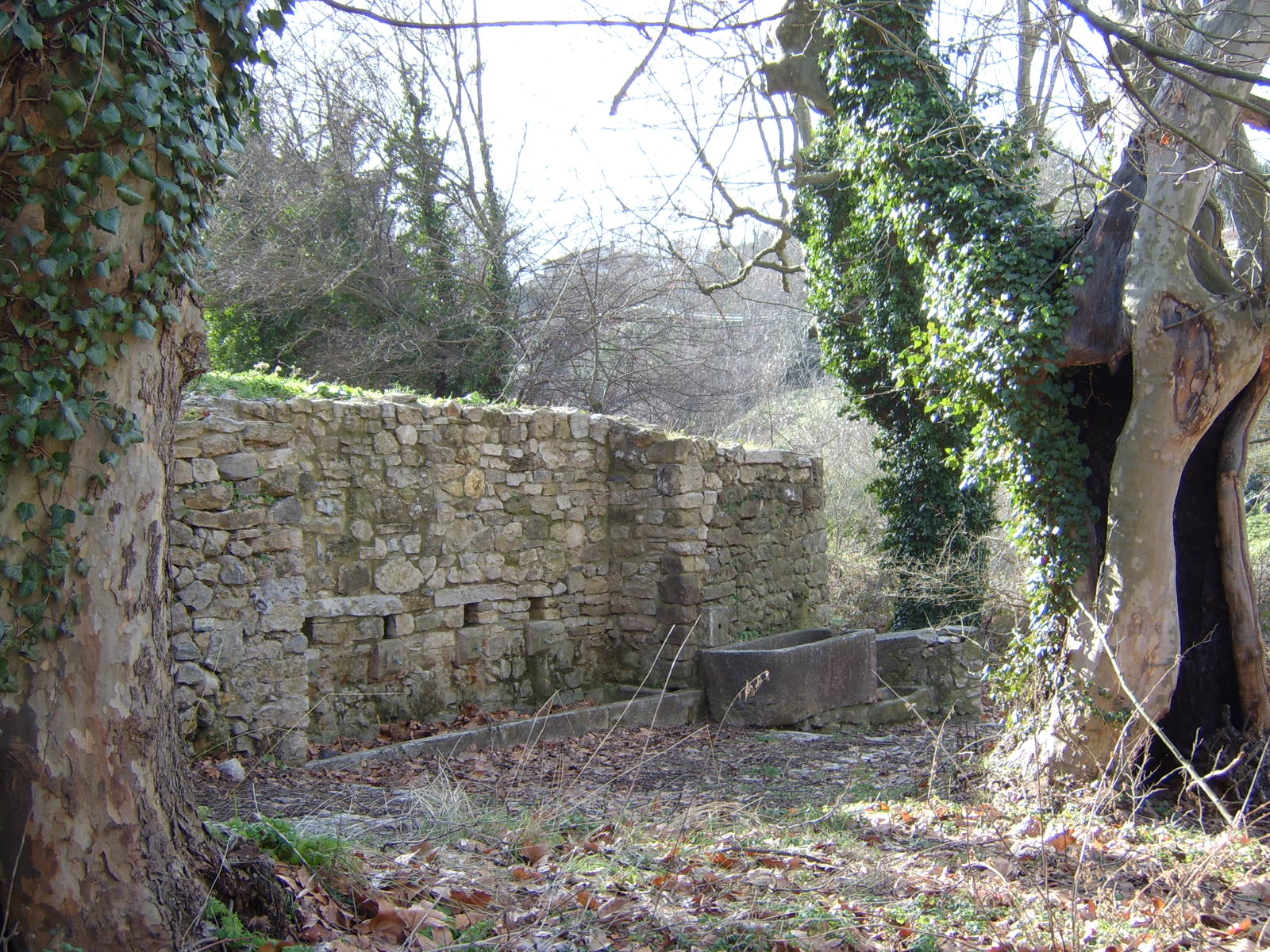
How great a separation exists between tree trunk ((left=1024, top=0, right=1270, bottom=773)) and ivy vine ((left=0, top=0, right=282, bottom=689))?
4712mm

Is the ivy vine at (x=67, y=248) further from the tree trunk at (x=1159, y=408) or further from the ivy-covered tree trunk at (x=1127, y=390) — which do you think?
the tree trunk at (x=1159, y=408)

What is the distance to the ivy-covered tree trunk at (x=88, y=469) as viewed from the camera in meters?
2.36

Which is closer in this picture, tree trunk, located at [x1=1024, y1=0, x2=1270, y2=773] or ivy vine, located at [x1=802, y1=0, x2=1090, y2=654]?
tree trunk, located at [x1=1024, y1=0, x2=1270, y2=773]

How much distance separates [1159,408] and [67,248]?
507 cm

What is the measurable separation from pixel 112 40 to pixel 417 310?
10.7 metres

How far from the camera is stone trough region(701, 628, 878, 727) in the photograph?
7.62m

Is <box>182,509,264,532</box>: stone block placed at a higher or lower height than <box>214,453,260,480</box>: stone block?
lower

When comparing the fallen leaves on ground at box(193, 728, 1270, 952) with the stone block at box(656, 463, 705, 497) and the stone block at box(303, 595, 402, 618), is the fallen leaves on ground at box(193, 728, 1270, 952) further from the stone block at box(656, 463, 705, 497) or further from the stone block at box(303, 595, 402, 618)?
the stone block at box(656, 463, 705, 497)

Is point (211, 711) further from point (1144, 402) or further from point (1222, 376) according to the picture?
point (1222, 376)

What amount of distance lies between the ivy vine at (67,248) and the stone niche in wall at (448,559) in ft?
9.88

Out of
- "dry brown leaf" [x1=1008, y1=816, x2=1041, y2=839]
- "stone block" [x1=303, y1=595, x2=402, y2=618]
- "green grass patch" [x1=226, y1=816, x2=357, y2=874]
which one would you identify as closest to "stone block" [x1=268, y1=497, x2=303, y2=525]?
"stone block" [x1=303, y1=595, x2=402, y2=618]

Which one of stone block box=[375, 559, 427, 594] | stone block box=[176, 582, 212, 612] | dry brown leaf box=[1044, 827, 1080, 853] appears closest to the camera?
dry brown leaf box=[1044, 827, 1080, 853]

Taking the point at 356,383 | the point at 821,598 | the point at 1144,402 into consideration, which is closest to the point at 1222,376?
the point at 1144,402

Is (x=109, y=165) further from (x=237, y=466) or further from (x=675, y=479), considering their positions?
(x=675, y=479)
